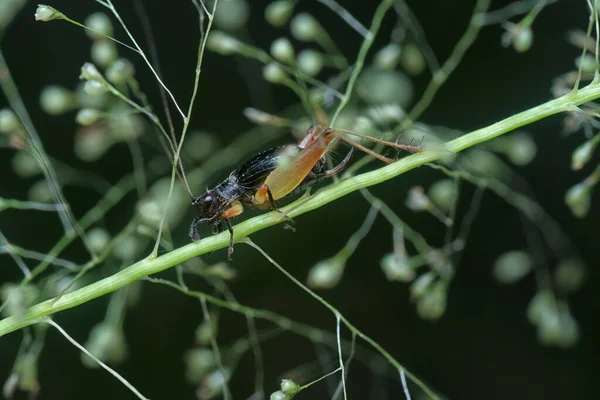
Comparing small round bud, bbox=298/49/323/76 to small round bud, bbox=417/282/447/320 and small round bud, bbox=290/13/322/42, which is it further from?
small round bud, bbox=417/282/447/320

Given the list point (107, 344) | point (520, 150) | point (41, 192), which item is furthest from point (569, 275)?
point (41, 192)

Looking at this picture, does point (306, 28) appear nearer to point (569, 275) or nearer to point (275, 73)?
point (275, 73)

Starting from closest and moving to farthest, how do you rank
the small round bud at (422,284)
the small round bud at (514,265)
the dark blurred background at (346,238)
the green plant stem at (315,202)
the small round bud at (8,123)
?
the green plant stem at (315,202)
the small round bud at (8,123)
the small round bud at (422,284)
the small round bud at (514,265)
the dark blurred background at (346,238)

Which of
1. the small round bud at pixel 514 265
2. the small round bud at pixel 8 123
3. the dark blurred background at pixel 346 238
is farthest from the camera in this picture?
the dark blurred background at pixel 346 238

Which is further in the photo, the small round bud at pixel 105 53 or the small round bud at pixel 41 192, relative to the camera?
the small round bud at pixel 41 192

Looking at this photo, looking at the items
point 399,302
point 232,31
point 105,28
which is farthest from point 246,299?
point 105,28

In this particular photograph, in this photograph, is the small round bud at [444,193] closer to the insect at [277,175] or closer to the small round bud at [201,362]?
the insect at [277,175]

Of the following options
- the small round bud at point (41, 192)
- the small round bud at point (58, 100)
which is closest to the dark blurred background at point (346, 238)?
the small round bud at point (41, 192)

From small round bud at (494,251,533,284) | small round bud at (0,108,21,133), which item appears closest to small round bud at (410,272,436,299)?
small round bud at (494,251,533,284)
